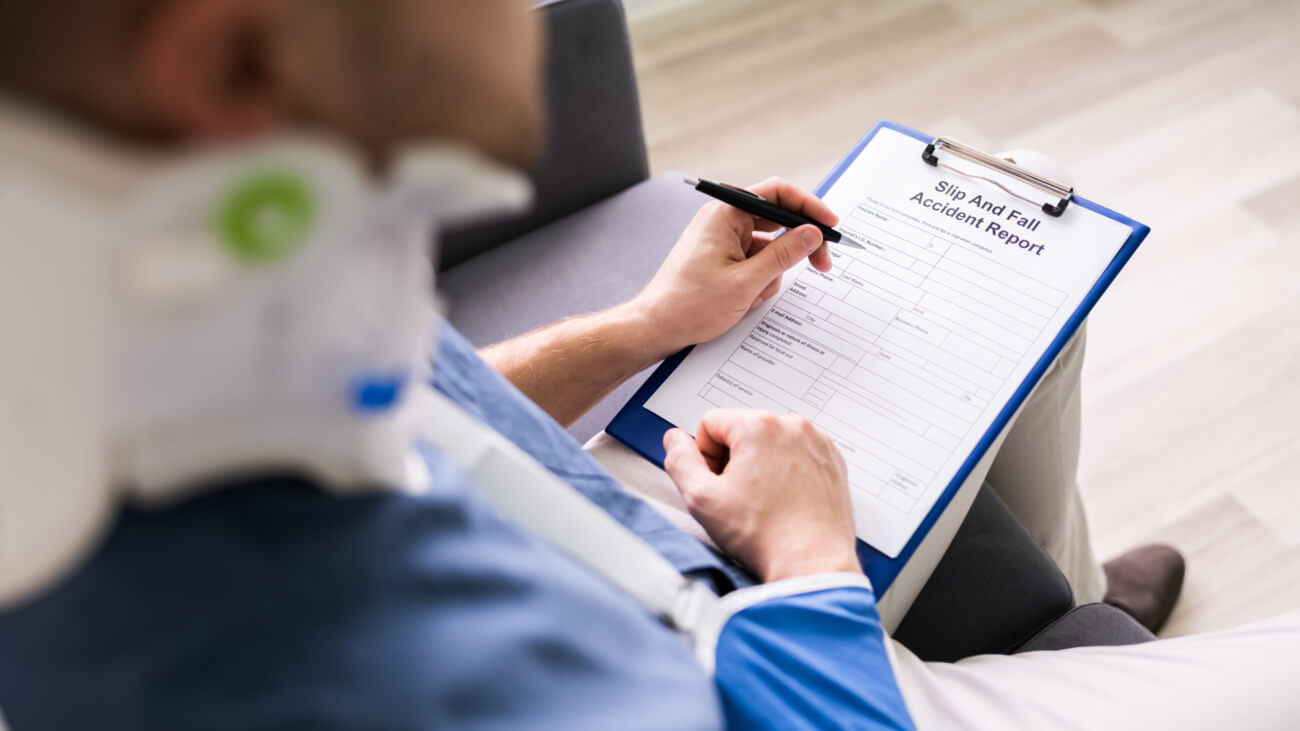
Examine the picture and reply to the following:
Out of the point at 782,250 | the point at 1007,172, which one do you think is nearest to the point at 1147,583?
the point at 1007,172

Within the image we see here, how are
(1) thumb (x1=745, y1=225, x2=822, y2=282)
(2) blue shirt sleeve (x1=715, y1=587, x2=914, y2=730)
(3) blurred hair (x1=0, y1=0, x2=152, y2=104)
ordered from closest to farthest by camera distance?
(3) blurred hair (x1=0, y1=0, x2=152, y2=104) → (2) blue shirt sleeve (x1=715, y1=587, x2=914, y2=730) → (1) thumb (x1=745, y1=225, x2=822, y2=282)

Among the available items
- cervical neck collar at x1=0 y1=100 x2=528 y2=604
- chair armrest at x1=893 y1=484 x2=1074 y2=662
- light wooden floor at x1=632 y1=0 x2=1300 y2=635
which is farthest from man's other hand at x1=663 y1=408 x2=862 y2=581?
light wooden floor at x1=632 y1=0 x2=1300 y2=635

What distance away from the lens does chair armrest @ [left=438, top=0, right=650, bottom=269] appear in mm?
1027

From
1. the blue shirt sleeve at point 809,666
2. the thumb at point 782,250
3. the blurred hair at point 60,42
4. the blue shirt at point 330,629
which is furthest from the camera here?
the thumb at point 782,250

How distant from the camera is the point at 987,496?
3.00 feet

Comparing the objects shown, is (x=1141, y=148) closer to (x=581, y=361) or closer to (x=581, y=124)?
(x=581, y=124)

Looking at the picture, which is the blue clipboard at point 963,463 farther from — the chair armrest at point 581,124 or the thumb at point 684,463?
the chair armrest at point 581,124

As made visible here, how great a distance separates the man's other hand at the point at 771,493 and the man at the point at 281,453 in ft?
0.20

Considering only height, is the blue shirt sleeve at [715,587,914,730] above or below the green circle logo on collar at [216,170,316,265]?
below

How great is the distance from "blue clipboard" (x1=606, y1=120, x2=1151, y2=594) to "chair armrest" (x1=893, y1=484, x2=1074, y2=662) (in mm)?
170

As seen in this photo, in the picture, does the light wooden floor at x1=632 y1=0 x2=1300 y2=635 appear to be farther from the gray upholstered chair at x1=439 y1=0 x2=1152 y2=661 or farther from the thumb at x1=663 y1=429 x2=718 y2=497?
the thumb at x1=663 y1=429 x2=718 y2=497

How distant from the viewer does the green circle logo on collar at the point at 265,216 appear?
0.95 ft

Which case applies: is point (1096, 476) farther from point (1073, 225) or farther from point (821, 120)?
point (821, 120)

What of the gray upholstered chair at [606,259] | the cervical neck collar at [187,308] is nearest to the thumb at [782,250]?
the gray upholstered chair at [606,259]
